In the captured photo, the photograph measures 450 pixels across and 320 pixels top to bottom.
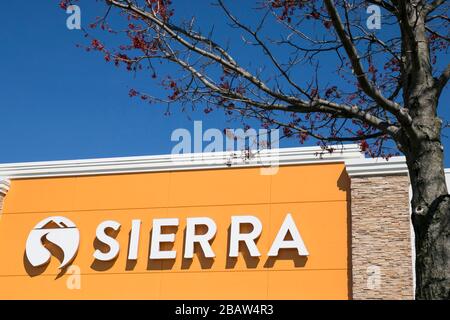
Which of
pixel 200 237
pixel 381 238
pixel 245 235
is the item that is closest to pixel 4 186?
pixel 200 237

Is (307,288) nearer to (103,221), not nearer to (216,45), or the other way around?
(103,221)

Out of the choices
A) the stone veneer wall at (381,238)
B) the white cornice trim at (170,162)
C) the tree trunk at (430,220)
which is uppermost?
the white cornice trim at (170,162)

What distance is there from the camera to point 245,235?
15.8 m

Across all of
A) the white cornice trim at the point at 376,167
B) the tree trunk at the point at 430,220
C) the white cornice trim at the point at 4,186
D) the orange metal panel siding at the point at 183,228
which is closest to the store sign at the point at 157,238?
the orange metal panel siding at the point at 183,228

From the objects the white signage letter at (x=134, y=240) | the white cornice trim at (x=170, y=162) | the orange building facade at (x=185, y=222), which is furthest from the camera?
the white signage letter at (x=134, y=240)

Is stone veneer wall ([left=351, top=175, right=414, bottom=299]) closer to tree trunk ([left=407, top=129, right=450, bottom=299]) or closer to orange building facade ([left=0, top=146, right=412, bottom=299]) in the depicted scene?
orange building facade ([left=0, top=146, right=412, bottom=299])

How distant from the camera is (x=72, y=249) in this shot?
16719 mm

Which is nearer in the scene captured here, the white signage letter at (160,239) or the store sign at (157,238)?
the store sign at (157,238)

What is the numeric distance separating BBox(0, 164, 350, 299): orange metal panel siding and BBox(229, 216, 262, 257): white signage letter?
0.47 ft

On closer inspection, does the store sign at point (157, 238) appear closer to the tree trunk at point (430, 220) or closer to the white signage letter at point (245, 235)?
the white signage letter at point (245, 235)

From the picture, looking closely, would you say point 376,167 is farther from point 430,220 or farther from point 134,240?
point 430,220

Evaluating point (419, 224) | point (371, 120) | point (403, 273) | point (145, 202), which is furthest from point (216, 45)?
point (145, 202)

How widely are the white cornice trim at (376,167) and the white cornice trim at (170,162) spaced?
33 centimetres

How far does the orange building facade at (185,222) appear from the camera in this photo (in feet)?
50.4
